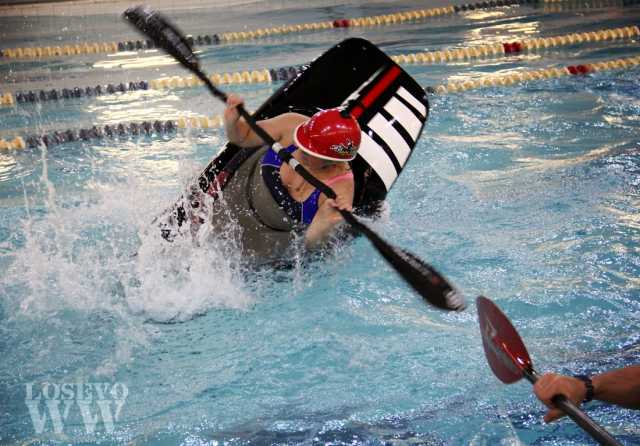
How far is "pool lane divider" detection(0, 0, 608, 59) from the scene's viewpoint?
1032cm

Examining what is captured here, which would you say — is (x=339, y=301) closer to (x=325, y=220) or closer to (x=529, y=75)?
(x=325, y=220)

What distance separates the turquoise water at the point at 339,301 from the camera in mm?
3139

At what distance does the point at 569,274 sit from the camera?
4.05 metres

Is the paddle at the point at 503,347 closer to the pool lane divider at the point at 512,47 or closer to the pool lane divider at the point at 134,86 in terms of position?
the pool lane divider at the point at 134,86

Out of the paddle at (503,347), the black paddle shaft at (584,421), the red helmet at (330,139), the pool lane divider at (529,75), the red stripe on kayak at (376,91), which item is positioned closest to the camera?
the black paddle shaft at (584,421)

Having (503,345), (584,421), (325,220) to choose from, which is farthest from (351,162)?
(584,421)

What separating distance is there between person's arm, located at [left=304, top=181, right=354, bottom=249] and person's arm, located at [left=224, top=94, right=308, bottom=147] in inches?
23.6

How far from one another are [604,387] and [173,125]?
16.9ft

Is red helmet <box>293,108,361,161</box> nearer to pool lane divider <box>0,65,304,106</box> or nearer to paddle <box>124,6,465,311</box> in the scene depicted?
paddle <box>124,6,465,311</box>

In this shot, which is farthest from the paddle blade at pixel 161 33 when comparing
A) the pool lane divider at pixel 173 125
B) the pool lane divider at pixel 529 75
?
the pool lane divider at pixel 529 75

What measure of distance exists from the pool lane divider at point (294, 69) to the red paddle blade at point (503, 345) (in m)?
5.44

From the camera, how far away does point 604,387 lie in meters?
2.30

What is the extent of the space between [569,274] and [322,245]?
1.35 metres

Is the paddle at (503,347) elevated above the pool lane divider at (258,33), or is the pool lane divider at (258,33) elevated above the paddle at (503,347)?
the pool lane divider at (258,33)
